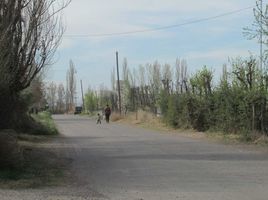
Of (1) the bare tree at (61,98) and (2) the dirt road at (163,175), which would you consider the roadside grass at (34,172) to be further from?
(1) the bare tree at (61,98)

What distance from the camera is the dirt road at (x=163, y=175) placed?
11781 millimetres

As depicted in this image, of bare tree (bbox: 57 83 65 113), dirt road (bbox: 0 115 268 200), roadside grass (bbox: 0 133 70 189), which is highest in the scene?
bare tree (bbox: 57 83 65 113)

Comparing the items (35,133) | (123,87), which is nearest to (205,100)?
(35,133)

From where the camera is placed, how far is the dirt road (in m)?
11.8

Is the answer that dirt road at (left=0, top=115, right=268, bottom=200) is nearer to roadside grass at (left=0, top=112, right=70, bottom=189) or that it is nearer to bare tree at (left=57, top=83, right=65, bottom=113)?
roadside grass at (left=0, top=112, right=70, bottom=189)

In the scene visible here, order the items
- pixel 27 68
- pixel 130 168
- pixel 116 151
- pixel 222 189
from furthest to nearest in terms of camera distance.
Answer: pixel 116 151 → pixel 27 68 → pixel 130 168 → pixel 222 189

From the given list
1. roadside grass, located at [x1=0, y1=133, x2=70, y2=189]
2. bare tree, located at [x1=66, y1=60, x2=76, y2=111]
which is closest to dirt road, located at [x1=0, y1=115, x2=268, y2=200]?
roadside grass, located at [x1=0, y1=133, x2=70, y2=189]

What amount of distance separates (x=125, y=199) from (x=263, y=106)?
1724 centimetres

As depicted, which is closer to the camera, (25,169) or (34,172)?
(34,172)

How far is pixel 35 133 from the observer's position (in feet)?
115

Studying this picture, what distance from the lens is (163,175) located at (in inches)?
589

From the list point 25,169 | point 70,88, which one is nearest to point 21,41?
point 25,169

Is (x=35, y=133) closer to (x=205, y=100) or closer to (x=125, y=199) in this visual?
(x=205, y=100)

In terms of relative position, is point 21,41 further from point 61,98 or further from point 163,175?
point 61,98
